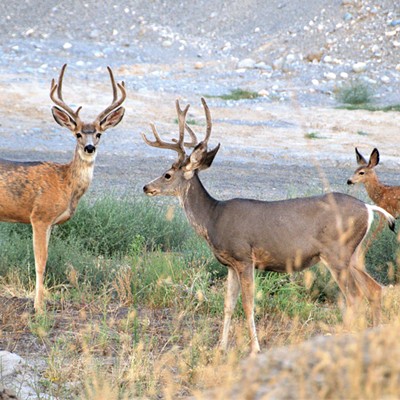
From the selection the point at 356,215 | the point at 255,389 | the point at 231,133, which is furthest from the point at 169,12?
the point at 255,389

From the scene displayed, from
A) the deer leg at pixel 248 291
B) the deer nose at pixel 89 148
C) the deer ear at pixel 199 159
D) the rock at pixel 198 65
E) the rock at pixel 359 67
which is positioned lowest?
the deer leg at pixel 248 291

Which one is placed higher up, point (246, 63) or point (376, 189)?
point (246, 63)

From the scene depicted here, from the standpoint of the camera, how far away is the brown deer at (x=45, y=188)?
31.1ft

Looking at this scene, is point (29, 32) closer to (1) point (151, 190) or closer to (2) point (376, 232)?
(2) point (376, 232)

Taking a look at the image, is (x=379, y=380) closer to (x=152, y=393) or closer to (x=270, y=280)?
(x=152, y=393)

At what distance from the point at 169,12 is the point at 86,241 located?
31.6 meters

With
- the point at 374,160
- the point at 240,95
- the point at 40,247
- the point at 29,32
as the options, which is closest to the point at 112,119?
the point at 40,247

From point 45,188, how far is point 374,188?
6.07 meters

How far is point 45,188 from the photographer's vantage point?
9.59 m

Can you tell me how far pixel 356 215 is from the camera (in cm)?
812

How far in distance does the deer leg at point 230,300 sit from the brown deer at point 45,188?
6.32 feet

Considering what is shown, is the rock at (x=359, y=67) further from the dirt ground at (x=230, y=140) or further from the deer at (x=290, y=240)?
the deer at (x=290, y=240)

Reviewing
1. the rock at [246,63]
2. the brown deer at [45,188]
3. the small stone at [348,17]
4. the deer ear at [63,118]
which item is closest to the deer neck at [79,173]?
the brown deer at [45,188]

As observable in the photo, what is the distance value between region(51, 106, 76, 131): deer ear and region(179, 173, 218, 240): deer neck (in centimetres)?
182
